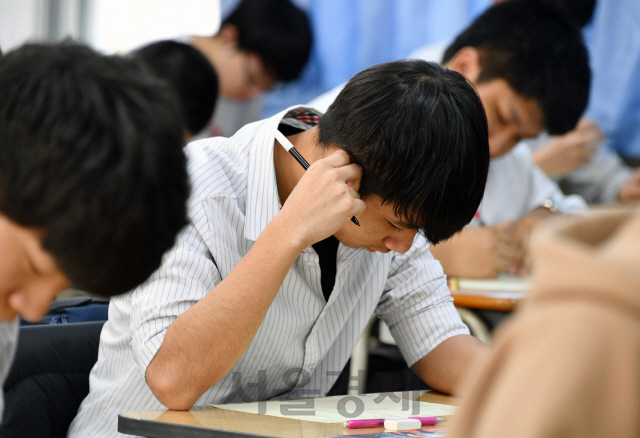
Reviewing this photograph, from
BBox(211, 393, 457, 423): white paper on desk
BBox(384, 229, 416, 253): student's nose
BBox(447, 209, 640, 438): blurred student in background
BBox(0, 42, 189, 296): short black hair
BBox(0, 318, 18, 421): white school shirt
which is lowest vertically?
BBox(211, 393, 457, 423): white paper on desk

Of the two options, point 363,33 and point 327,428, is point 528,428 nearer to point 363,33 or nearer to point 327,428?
point 327,428

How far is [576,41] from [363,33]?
136 centimetres

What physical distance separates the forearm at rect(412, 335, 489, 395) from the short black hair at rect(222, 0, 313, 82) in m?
1.93

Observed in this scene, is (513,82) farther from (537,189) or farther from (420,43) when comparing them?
(420,43)

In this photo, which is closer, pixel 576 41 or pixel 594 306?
pixel 594 306

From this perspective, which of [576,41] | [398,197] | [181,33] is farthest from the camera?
[181,33]

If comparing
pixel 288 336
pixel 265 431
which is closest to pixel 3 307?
pixel 265 431

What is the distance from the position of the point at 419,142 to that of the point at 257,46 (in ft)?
6.71

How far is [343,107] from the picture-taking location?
1.13 m

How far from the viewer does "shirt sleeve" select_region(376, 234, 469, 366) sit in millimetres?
1339

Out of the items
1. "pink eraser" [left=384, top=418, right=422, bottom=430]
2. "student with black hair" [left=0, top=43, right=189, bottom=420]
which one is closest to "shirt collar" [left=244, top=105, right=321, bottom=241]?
"pink eraser" [left=384, top=418, right=422, bottom=430]

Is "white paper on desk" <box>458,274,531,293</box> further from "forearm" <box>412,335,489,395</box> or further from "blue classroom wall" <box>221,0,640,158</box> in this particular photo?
"blue classroom wall" <box>221,0,640,158</box>

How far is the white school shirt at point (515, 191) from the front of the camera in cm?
229

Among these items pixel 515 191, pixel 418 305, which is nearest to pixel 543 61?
pixel 515 191
